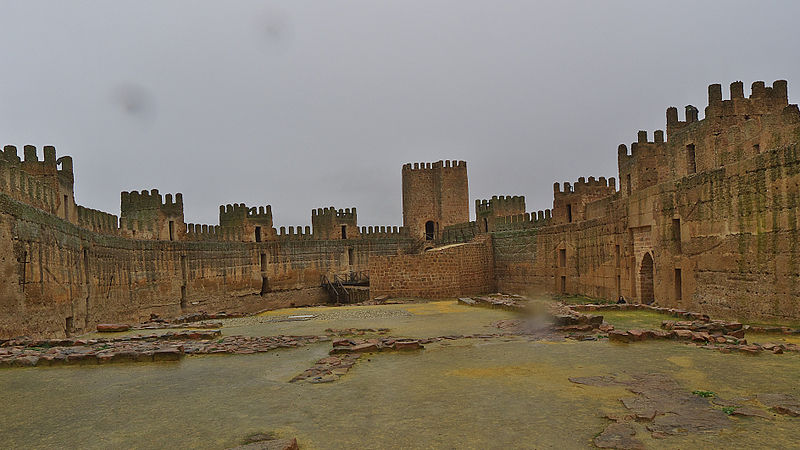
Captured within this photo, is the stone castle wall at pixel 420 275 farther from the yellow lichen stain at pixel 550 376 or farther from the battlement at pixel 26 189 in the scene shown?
the yellow lichen stain at pixel 550 376

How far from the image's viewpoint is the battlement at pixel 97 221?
21.2 m

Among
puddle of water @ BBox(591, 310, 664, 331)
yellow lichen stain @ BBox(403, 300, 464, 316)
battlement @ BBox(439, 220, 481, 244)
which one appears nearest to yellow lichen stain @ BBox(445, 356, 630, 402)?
puddle of water @ BBox(591, 310, 664, 331)

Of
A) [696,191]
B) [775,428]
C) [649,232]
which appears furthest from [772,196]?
[775,428]

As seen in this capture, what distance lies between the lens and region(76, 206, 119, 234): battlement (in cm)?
2122

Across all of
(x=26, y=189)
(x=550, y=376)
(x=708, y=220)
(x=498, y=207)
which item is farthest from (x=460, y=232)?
(x=550, y=376)

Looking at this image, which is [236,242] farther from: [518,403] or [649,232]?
[518,403]

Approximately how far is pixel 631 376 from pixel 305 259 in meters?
31.2

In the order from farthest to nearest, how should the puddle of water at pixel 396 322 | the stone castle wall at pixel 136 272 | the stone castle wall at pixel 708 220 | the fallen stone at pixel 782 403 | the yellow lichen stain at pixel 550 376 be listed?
1. the puddle of water at pixel 396 322
2. the stone castle wall at pixel 136 272
3. the stone castle wall at pixel 708 220
4. the yellow lichen stain at pixel 550 376
5. the fallen stone at pixel 782 403

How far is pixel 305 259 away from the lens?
1475 inches

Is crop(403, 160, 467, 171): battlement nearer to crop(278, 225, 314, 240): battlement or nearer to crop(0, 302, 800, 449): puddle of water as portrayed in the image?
crop(278, 225, 314, 240): battlement

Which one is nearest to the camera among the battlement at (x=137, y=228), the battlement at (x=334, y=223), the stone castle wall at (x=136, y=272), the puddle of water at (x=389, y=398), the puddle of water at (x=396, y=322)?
the puddle of water at (x=389, y=398)

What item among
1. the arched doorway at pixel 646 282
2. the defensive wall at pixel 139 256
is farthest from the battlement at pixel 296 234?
the arched doorway at pixel 646 282

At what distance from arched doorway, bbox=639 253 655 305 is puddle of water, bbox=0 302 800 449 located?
9852 mm

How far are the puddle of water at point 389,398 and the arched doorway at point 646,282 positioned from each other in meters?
9.85
